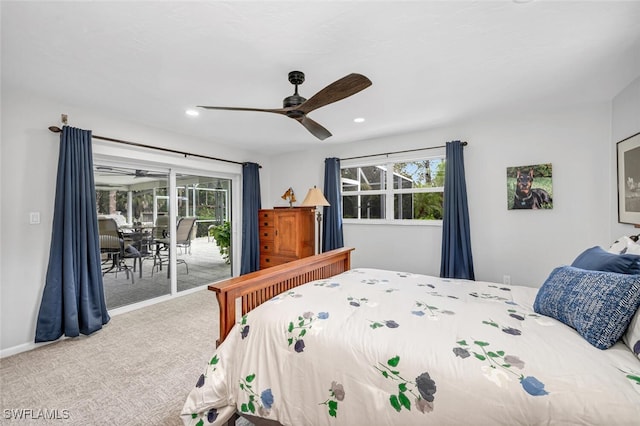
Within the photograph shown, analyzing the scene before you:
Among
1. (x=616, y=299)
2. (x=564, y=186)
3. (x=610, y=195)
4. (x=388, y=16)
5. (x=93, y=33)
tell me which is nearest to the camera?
(x=616, y=299)

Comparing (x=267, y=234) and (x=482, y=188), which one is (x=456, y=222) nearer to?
(x=482, y=188)

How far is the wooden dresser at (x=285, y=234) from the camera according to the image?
4406mm

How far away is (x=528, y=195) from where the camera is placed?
3.21 metres

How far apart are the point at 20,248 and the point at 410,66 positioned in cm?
377

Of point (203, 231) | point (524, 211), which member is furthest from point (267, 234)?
point (524, 211)

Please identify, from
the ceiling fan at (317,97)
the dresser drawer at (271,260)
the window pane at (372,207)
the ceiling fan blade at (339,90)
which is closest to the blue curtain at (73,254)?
the ceiling fan at (317,97)

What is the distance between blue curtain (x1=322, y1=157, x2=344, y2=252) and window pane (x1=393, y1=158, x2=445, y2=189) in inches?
35.3

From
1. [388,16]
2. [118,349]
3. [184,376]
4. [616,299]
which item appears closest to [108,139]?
[118,349]

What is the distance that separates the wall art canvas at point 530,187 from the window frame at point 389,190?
31.3 inches

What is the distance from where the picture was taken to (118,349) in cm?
253

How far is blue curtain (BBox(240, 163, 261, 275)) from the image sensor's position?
15.4ft

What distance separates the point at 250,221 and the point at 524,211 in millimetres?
3854

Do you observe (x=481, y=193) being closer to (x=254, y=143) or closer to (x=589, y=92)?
(x=589, y=92)

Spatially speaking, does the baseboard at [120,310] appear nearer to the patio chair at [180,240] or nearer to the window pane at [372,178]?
the patio chair at [180,240]
